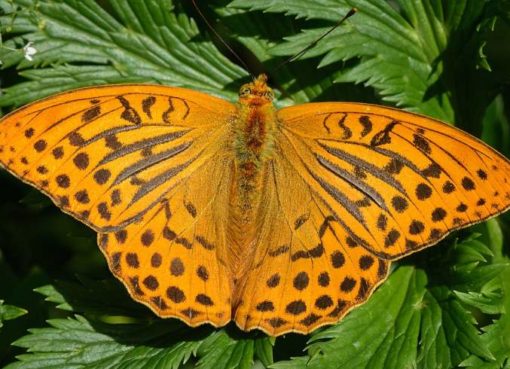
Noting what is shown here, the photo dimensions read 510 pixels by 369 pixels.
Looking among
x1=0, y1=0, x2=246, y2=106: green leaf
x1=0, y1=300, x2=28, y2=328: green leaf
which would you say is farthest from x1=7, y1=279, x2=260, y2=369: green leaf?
x1=0, y1=0, x2=246, y2=106: green leaf

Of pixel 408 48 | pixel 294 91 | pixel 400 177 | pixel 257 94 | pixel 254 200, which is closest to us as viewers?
pixel 400 177

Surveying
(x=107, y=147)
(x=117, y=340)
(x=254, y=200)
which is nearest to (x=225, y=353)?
(x=117, y=340)

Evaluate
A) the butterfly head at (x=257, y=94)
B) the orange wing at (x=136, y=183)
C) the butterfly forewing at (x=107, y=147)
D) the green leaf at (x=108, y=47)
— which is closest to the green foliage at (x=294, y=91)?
the green leaf at (x=108, y=47)

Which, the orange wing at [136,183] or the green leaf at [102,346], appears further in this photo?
the green leaf at [102,346]

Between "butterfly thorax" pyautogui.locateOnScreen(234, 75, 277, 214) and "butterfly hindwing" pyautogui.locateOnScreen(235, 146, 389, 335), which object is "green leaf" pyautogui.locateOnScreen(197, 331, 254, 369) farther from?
"butterfly thorax" pyautogui.locateOnScreen(234, 75, 277, 214)

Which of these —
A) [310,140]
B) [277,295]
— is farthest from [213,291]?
[310,140]

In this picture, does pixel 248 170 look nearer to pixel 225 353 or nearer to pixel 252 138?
pixel 252 138

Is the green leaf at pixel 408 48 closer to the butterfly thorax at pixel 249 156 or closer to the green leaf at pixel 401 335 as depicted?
the butterfly thorax at pixel 249 156

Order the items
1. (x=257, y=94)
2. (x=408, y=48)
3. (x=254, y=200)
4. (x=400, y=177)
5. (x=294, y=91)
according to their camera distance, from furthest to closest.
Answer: (x=294, y=91)
(x=408, y=48)
(x=257, y=94)
(x=254, y=200)
(x=400, y=177)
